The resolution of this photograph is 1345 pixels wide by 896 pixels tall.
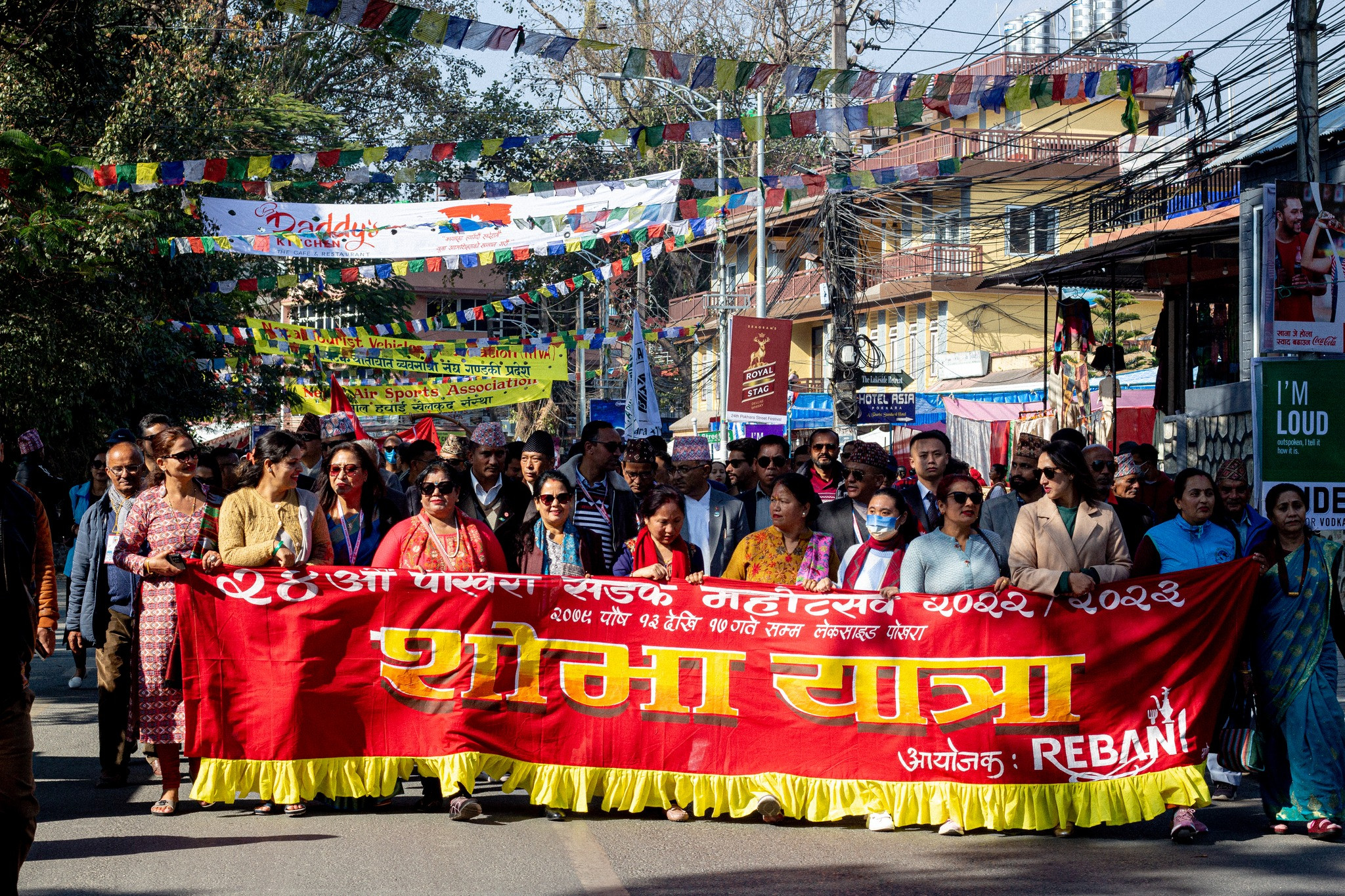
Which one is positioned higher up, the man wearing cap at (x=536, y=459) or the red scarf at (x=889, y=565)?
the man wearing cap at (x=536, y=459)

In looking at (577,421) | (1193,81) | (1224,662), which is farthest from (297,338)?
(577,421)

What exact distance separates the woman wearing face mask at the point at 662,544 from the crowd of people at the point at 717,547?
0.01 m

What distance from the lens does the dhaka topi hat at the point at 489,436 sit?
30.6ft

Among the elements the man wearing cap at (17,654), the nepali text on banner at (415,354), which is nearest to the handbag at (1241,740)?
the man wearing cap at (17,654)

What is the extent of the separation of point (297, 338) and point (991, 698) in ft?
54.5

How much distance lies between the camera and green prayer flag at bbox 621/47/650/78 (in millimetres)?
10750

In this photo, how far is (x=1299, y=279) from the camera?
12141mm

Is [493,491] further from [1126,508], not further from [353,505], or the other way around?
[1126,508]

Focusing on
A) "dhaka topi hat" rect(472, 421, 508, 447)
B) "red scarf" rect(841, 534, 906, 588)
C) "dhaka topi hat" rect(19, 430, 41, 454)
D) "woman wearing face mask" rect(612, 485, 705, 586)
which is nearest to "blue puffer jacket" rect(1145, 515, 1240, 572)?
"red scarf" rect(841, 534, 906, 588)

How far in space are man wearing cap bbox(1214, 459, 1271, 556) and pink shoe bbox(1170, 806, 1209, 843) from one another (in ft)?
5.22

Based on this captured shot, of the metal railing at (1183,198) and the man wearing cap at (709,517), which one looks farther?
the metal railing at (1183,198)

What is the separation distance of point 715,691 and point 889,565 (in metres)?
1.06

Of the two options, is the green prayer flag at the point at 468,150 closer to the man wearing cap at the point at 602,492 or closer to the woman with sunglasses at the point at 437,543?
the man wearing cap at the point at 602,492

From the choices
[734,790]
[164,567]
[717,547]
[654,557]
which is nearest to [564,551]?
[654,557]
